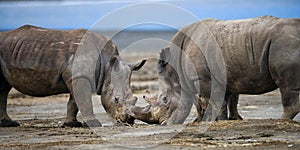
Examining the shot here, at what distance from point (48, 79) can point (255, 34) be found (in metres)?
3.50

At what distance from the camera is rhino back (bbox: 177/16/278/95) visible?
11492mm

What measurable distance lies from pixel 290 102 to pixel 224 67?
140 cm

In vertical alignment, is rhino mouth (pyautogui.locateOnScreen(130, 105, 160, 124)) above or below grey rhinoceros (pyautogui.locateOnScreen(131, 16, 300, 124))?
below

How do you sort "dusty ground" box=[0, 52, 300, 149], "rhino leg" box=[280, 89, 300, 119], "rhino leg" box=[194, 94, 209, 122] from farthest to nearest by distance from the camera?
1. "rhino leg" box=[194, 94, 209, 122]
2. "rhino leg" box=[280, 89, 300, 119]
3. "dusty ground" box=[0, 52, 300, 149]

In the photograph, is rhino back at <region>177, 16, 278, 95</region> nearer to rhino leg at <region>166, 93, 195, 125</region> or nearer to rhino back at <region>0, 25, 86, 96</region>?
rhino leg at <region>166, 93, 195, 125</region>

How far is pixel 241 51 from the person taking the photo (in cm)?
1177

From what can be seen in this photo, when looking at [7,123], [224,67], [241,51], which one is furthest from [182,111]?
[7,123]

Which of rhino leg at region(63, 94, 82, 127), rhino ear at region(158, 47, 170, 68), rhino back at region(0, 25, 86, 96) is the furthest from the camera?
rhino ear at region(158, 47, 170, 68)

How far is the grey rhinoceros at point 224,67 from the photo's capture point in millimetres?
11117

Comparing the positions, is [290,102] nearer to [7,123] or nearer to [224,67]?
[224,67]

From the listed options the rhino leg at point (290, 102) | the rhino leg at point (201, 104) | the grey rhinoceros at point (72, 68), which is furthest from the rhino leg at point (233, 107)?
the grey rhinoceros at point (72, 68)

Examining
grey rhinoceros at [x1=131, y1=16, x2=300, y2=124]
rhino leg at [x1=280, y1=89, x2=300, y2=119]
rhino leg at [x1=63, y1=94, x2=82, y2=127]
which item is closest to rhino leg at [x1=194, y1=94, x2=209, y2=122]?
grey rhinoceros at [x1=131, y1=16, x2=300, y2=124]

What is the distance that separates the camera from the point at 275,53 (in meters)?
11.1

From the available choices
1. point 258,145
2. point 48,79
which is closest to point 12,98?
point 48,79
